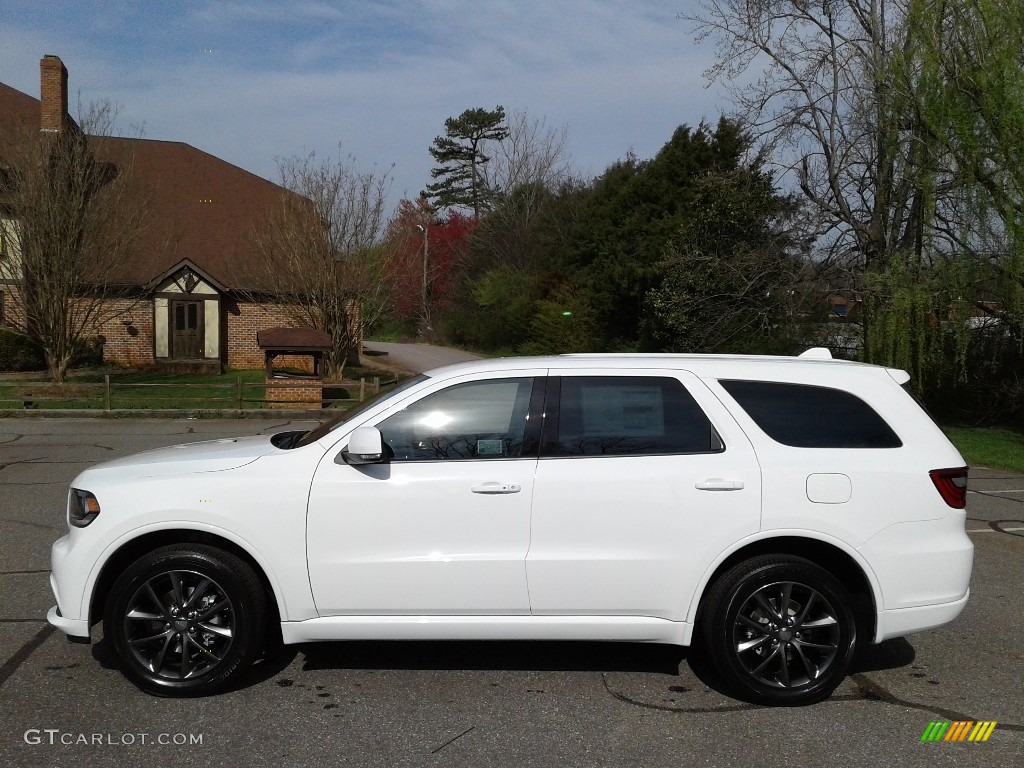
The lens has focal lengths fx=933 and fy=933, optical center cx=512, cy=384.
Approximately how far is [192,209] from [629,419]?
108ft

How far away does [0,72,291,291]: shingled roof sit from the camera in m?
31.0

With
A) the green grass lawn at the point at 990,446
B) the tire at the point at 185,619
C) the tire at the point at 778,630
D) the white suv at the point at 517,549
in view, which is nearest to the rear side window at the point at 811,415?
the white suv at the point at 517,549

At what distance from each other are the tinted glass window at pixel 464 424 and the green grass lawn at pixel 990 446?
11378 mm

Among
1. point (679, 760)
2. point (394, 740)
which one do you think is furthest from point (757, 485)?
point (394, 740)

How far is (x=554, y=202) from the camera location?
4419 centimetres

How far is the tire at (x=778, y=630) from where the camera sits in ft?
15.1

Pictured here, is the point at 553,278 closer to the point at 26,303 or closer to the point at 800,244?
the point at 800,244

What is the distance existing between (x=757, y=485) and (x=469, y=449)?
1447 millimetres

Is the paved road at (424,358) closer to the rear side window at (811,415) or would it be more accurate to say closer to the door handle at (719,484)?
the rear side window at (811,415)

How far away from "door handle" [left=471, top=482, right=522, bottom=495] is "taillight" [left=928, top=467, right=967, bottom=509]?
2.11m

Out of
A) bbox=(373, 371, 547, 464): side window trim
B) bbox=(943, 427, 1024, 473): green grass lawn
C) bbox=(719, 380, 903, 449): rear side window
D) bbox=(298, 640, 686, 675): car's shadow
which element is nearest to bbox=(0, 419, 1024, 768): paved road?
bbox=(298, 640, 686, 675): car's shadow

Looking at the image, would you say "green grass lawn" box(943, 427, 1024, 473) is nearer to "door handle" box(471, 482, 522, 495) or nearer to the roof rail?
the roof rail

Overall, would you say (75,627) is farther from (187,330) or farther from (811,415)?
(187,330)

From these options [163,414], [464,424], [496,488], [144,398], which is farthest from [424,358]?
[496,488]
